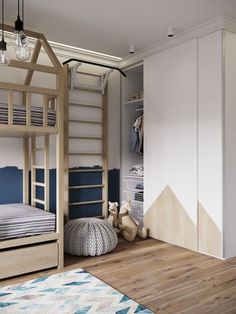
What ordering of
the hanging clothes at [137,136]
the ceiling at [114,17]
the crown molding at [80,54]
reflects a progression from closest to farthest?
1. the ceiling at [114,17]
2. the crown molding at [80,54]
3. the hanging clothes at [137,136]

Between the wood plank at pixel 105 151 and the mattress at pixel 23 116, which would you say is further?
the wood plank at pixel 105 151

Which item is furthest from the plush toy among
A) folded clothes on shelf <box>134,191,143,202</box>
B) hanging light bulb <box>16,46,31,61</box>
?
hanging light bulb <box>16,46,31,61</box>

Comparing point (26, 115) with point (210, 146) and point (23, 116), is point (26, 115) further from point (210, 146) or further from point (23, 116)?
point (210, 146)

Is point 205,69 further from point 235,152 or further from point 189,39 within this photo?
point 235,152

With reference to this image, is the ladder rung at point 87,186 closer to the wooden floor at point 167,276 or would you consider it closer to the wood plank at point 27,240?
the wooden floor at point 167,276

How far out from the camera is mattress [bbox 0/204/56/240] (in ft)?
8.98

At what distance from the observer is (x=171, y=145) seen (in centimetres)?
376

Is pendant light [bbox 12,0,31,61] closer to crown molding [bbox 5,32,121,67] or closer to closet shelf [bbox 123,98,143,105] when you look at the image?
crown molding [bbox 5,32,121,67]

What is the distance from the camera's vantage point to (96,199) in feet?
14.5

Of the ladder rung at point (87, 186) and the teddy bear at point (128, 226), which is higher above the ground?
the ladder rung at point (87, 186)

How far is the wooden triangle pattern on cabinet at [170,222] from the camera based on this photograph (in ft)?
11.6

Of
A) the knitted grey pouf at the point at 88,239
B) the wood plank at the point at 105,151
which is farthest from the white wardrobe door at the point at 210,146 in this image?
the wood plank at the point at 105,151

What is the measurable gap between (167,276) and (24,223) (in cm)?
140

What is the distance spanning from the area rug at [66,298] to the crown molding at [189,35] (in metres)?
2.77
